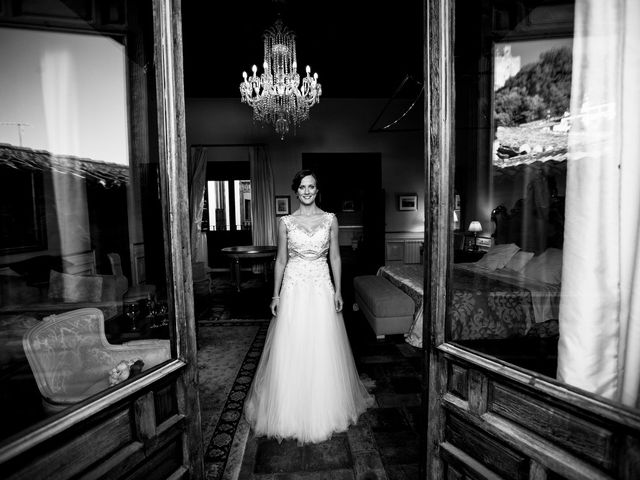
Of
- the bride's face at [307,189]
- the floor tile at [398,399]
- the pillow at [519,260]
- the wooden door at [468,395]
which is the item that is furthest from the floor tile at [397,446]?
the pillow at [519,260]

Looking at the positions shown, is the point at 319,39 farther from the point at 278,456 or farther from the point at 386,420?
the point at 278,456

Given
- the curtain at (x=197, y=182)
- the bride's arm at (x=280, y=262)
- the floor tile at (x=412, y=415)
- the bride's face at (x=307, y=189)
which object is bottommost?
the floor tile at (x=412, y=415)

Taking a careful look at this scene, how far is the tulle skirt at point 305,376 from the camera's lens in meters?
2.35

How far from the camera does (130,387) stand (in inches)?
45.9

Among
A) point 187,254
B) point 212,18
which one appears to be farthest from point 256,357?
point 212,18

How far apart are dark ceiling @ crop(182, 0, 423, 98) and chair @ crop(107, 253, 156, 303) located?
341 cm

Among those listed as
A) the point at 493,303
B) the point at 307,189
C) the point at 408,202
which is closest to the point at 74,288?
the point at 307,189

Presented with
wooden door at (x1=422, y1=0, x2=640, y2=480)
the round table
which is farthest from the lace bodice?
the round table

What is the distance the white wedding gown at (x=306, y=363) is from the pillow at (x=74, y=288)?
2.30 meters

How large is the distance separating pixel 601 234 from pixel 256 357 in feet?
11.0

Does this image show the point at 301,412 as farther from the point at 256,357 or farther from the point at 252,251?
the point at 252,251

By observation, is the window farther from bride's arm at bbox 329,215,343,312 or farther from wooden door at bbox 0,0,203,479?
wooden door at bbox 0,0,203,479

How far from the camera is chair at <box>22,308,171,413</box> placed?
1572 millimetres

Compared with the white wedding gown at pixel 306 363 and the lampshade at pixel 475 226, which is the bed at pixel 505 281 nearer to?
the lampshade at pixel 475 226
